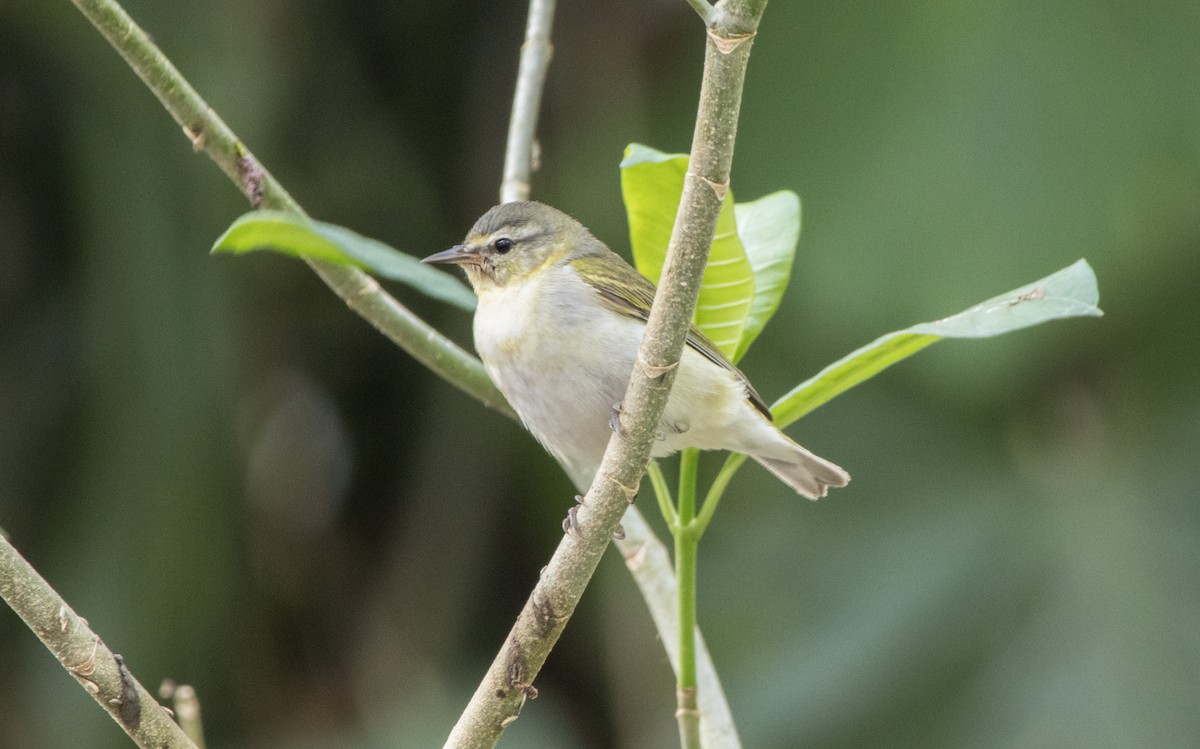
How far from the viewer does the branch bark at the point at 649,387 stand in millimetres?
1405

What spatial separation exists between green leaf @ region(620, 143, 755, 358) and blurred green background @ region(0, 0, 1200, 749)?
1.52 metres

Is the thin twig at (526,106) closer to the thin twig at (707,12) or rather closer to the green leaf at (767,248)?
the green leaf at (767,248)

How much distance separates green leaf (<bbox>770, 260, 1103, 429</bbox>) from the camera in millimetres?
1812

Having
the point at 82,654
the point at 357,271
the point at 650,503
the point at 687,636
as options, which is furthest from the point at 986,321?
the point at 650,503

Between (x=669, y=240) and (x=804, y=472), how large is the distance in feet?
3.44

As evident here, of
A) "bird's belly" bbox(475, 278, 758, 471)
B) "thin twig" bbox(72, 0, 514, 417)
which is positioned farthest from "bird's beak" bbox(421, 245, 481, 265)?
"thin twig" bbox(72, 0, 514, 417)

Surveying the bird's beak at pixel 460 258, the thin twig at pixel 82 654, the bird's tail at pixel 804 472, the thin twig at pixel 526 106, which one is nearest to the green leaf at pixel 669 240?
the thin twig at pixel 526 106

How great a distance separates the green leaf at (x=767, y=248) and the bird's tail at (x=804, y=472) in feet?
2.07

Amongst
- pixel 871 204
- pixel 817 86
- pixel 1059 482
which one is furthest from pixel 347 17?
pixel 1059 482

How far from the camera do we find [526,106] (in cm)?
256

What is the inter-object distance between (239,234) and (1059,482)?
109 inches

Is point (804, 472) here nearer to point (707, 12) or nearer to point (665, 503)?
point (665, 503)

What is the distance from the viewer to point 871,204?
371 cm

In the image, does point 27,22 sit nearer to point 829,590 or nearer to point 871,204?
point 871,204
